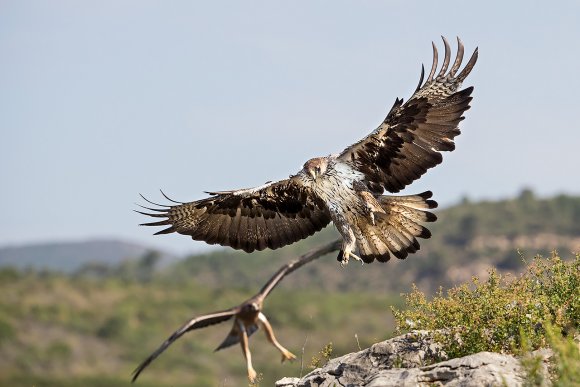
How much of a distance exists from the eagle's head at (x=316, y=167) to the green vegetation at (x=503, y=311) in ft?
5.86

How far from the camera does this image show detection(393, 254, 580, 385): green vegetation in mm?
9219

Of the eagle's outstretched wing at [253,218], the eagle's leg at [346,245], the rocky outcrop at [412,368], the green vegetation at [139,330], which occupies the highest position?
the green vegetation at [139,330]

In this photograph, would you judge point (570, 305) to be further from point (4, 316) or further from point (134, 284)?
point (134, 284)

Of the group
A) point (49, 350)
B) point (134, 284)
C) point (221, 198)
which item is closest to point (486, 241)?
point (134, 284)

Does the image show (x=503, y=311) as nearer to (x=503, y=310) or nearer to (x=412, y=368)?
Result: (x=503, y=310)

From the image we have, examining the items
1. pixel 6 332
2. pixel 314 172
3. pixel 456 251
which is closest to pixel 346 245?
pixel 314 172

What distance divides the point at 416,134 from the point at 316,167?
1.15 meters

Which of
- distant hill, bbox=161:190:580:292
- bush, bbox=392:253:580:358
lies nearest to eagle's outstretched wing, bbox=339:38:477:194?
bush, bbox=392:253:580:358

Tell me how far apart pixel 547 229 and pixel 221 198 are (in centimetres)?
6163

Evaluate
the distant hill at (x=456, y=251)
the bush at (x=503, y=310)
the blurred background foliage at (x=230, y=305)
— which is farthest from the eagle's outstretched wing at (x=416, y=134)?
the distant hill at (x=456, y=251)

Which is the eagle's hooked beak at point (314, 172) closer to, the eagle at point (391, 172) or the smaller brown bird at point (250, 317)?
the eagle at point (391, 172)

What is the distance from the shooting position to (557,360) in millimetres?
7562

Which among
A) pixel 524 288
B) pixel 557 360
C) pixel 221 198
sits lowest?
pixel 557 360

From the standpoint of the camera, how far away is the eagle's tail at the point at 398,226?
10964mm
